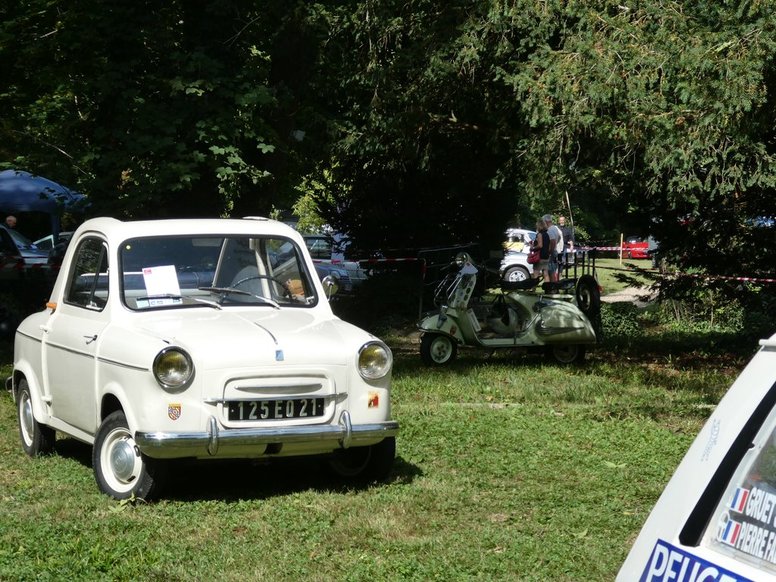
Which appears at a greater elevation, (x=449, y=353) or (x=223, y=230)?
(x=223, y=230)

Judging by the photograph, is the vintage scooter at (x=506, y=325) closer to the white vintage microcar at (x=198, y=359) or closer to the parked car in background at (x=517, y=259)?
the white vintage microcar at (x=198, y=359)

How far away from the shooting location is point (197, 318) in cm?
816

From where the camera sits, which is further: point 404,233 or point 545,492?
point 404,233

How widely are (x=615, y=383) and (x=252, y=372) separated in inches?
276

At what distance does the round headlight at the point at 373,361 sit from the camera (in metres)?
7.89

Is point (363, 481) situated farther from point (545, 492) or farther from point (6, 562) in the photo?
point (6, 562)

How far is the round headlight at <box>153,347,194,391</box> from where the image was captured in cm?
737

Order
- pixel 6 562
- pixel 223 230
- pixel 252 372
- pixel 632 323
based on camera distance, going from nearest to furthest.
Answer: pixel 6 562 → pixel 252 372 → pixel 223 230 → pixel 632 323

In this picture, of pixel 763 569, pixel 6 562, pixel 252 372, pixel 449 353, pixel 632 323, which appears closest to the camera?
pixel 763 569

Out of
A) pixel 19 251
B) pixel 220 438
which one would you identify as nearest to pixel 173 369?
pixel 220 438

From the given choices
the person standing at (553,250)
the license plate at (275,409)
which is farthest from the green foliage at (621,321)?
the license plate at (275,409)

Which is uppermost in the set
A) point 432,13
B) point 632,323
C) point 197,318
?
point 432,13

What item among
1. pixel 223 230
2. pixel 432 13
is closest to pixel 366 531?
pixel 223 230

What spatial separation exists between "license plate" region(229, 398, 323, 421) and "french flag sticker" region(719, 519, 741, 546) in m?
5.22
